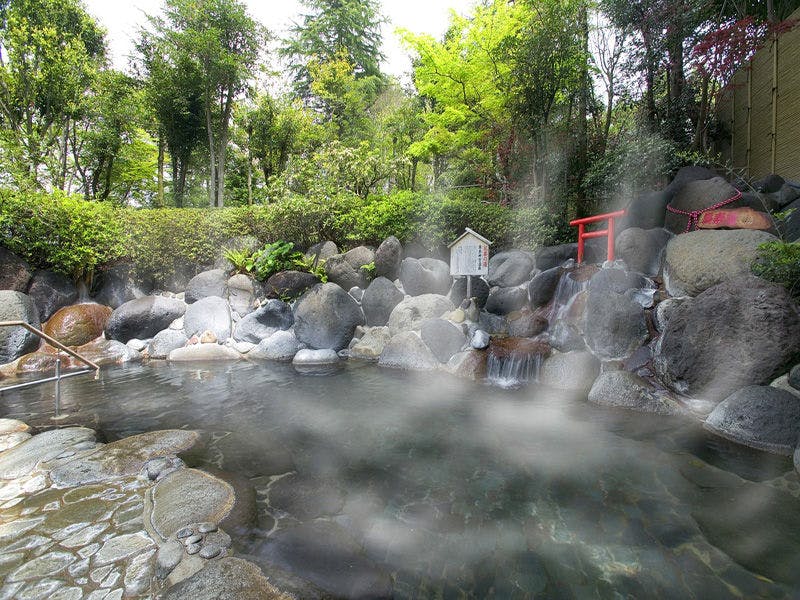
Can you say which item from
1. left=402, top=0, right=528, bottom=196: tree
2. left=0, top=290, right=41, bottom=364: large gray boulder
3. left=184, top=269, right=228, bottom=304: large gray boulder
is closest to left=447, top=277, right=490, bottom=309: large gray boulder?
left=402, top=0, right=528, bottom=196: tree

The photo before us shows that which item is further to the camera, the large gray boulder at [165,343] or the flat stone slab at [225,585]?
the large gray boulder at [165,343]

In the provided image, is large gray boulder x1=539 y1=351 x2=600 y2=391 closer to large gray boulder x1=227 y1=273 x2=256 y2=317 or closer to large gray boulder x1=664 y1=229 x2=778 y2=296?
large gray boulder x1=664 y1=229 x2=778 y2=296

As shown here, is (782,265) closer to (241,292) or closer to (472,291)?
(472,291)

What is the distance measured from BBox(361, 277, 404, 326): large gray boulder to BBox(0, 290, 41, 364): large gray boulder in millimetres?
8126

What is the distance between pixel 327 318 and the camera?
10.1 m

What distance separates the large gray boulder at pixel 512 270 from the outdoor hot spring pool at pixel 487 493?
12.2 ft

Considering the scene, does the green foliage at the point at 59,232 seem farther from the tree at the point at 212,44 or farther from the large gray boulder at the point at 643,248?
the large gray boulder at the point at 643,248

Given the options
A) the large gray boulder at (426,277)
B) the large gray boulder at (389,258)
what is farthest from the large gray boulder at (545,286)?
the large gray boulder at (389,258)

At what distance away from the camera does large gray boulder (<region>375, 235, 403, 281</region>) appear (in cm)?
1091

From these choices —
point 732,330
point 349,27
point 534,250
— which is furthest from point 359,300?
point 349,27

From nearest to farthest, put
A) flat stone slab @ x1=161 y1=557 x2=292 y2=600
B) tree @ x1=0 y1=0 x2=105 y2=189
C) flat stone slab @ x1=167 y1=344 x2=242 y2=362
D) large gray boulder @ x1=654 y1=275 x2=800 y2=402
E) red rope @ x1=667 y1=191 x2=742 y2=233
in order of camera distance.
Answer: flat stone slab @ x1=161 y1=557 x2=292 y2=600 < large gray boulder @ x1=654 y1=275 x2=800 y2=402 < red rope @ x1=667 y1=191 x2=742 y2=233 < flat stone slab @ x1=167 y1=344 x2=242 y2=362 < tree @ x1=0 y1=0 x2=105 y2=189

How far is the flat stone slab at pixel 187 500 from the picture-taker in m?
3.06

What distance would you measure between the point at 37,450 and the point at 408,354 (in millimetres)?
6378

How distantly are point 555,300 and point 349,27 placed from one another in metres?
19.9
